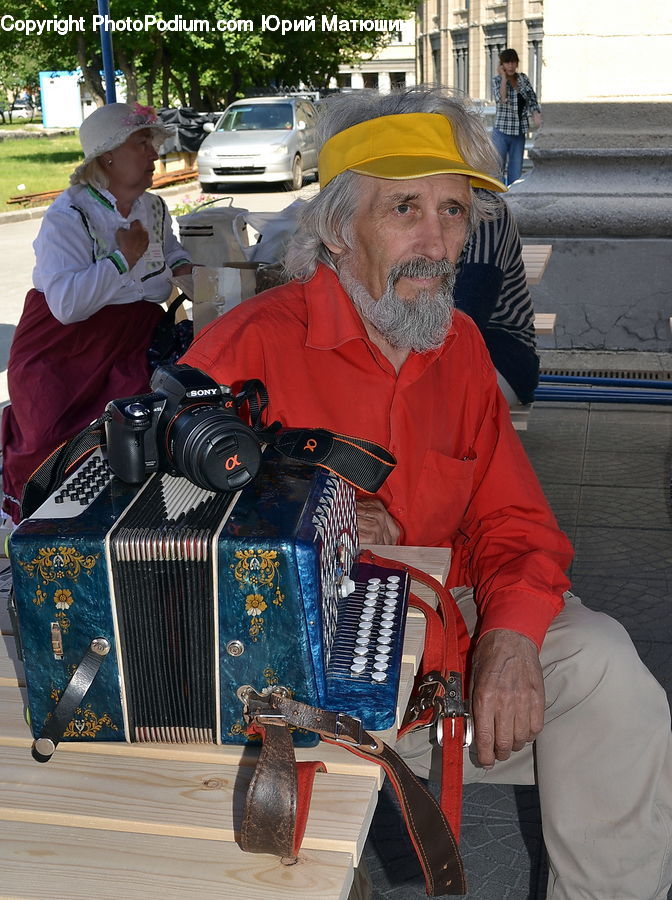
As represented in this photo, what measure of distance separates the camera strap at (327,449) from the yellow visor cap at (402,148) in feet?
2.31

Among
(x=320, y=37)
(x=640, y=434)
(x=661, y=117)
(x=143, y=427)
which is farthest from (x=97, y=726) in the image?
(x=320, y=37)

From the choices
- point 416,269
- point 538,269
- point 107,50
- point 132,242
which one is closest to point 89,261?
point 132,242

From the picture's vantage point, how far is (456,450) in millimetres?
2289

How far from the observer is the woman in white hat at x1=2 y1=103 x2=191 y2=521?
163 inches

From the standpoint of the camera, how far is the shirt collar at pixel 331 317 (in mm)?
2227

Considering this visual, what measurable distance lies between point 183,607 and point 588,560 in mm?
2944

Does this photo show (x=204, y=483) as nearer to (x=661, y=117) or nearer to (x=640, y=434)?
(x=640, y=434)

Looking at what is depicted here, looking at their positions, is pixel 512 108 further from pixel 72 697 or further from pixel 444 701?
pixel 72 697

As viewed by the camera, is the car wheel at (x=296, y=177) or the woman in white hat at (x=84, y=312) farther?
the car wheel at (x=296, y=177)

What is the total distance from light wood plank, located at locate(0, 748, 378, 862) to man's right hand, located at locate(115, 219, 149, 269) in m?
3.10

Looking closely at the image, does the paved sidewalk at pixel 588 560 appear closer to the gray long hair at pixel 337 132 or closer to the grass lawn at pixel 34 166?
the gray long hair at pixel 337 132

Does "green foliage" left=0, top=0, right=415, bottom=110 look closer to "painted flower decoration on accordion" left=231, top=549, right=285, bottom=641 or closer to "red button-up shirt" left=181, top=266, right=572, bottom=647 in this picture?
"red button-up shirt" left=181, top=266, right=572, bottom=647

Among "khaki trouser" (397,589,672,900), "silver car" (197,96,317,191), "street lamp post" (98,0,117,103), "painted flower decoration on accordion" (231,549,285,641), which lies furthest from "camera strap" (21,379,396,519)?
"silver car" (197,96,317,191)

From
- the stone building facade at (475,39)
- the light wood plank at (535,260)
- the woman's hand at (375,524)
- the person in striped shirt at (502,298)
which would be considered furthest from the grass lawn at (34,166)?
the stone building facade at (475,39)
